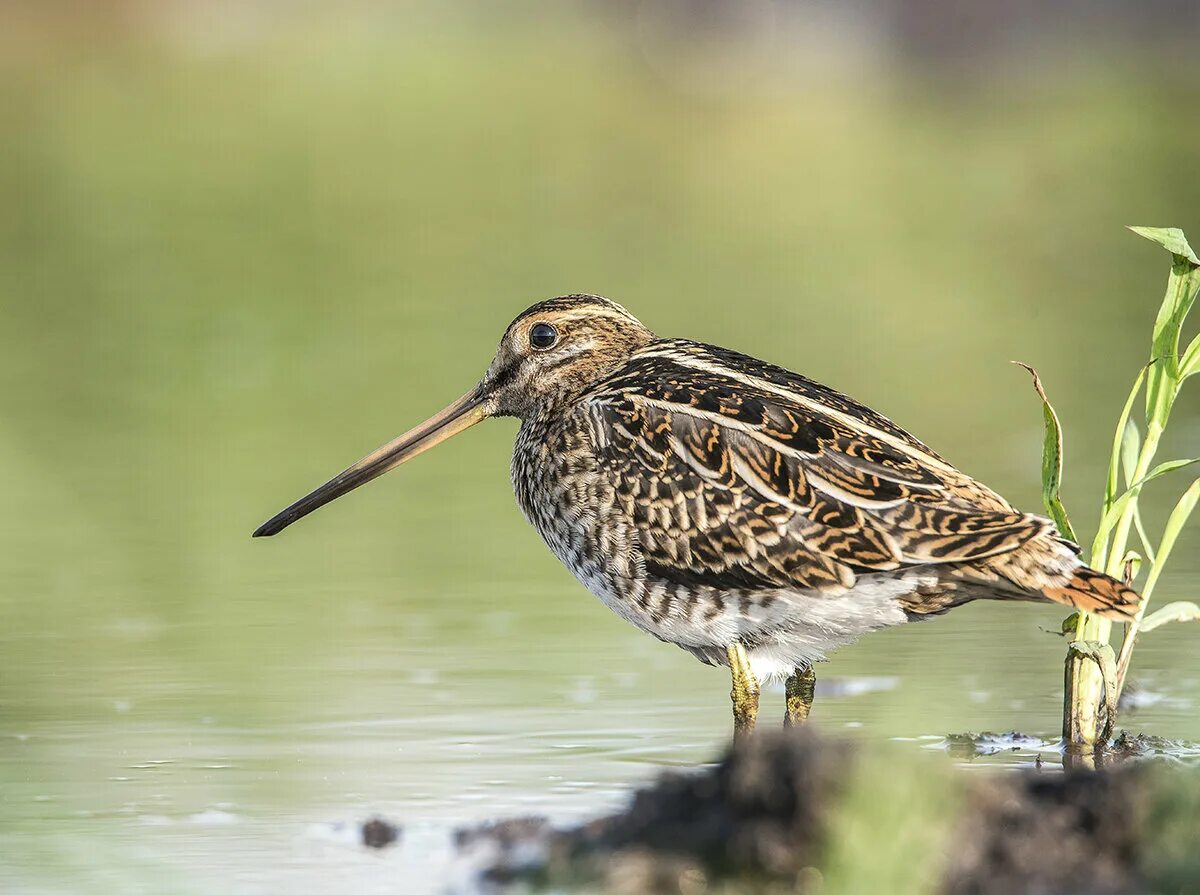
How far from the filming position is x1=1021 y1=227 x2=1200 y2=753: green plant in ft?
19.7

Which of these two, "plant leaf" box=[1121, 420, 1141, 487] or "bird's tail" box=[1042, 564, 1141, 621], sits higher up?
"plant leaf" box=[1121, 420, 1141, 487]

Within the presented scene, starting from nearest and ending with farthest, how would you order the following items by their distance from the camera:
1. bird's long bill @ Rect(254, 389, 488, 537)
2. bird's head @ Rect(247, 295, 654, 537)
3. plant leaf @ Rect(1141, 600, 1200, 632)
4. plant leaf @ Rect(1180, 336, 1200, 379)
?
plant leaf @ Rect(1141, 600, 1200, 632) → plant leaf @ Rect(1180, 336, 1200, 379) → bird's head @ Rect(247, 295, 654, 537) → bird's long bill @ Rect(254, 389, 488, 537)

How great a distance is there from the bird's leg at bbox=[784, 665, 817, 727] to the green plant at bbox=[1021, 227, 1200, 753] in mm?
713

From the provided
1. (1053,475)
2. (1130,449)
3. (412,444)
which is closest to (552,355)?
(412,444)

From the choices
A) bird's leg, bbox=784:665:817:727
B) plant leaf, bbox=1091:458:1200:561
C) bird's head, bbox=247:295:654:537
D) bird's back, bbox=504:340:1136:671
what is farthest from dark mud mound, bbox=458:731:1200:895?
bird's head, bbox=247:295:654:537

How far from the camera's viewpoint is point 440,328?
1480 cm

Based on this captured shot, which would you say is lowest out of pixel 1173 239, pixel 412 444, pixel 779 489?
pixel 412 444

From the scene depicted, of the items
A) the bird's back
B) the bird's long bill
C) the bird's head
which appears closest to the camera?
the bird's back

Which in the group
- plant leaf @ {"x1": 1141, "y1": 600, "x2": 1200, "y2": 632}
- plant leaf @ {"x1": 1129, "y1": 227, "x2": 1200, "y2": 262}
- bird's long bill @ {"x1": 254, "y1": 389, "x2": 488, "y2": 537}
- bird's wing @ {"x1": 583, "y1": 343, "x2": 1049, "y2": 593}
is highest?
plant leaf @ {"x1": 1129, "y1": 227, "x2": 1200, "y2": 262}

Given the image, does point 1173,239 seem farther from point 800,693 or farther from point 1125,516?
point 800,693

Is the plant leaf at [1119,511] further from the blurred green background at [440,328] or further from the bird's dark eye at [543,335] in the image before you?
the bird's dark eye at [543,335]

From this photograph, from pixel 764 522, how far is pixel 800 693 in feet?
2.31

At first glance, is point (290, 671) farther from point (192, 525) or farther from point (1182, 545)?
point (1182, 545)

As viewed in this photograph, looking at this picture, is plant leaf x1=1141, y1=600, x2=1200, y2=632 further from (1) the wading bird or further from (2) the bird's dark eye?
(2) the bird's dark eye
